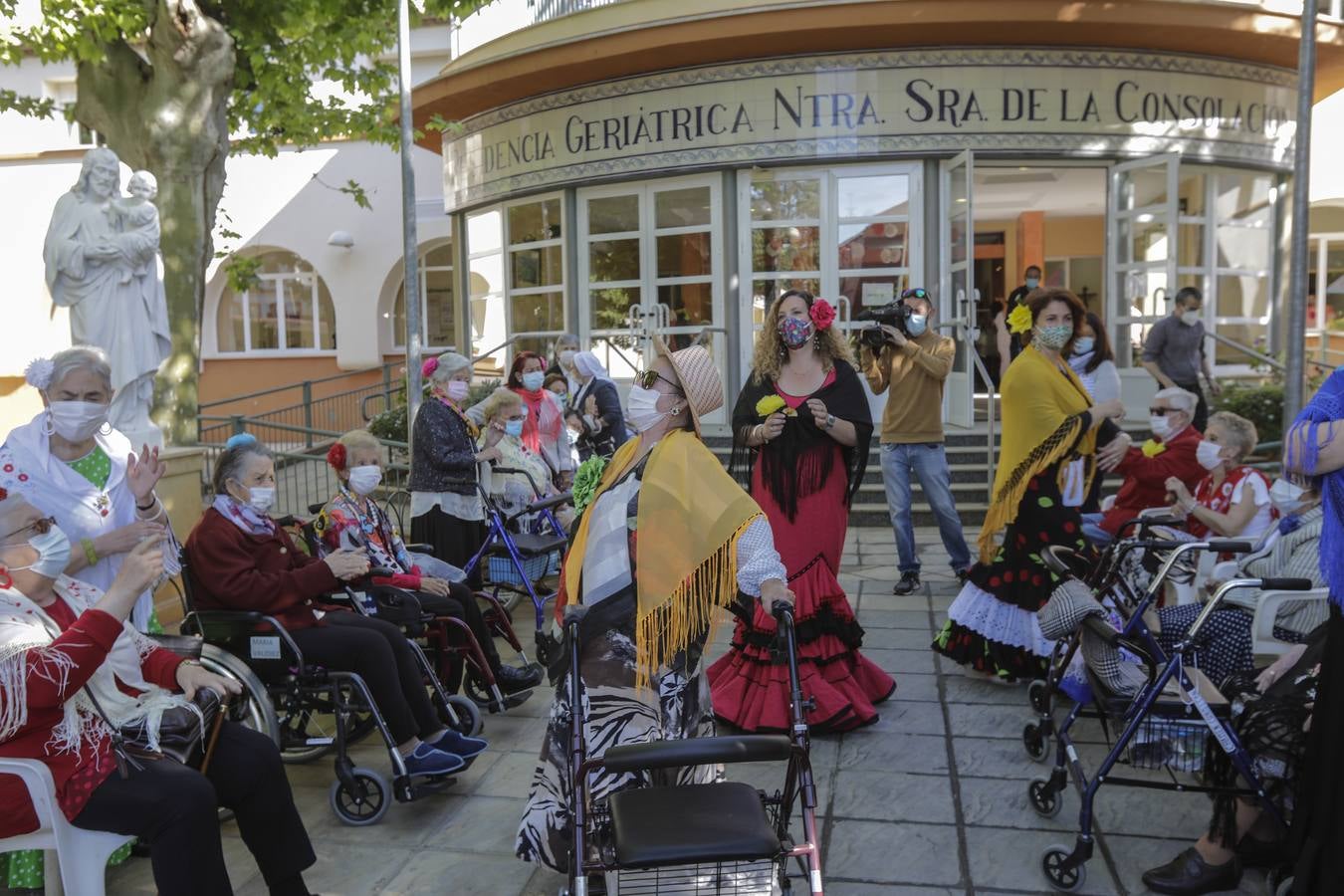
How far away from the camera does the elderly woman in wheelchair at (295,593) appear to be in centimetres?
405

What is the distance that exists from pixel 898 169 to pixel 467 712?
8.55m

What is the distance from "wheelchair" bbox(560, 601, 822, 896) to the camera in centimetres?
237

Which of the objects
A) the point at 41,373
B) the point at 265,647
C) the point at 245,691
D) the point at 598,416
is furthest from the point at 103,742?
the point at 598,416

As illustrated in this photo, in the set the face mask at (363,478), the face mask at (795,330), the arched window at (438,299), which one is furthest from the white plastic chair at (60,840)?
the arched window at (438,299)

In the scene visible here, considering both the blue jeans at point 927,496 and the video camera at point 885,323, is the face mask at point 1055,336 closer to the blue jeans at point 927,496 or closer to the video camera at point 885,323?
the video camera at point 885,323

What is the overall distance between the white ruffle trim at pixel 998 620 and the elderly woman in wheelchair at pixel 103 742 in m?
3.21

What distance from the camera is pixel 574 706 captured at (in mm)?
2799

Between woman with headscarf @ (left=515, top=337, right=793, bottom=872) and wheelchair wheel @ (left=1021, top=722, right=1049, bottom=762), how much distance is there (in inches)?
63.7

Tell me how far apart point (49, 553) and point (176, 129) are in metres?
6.20

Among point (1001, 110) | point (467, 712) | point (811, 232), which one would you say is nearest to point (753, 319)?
point (811, 232)

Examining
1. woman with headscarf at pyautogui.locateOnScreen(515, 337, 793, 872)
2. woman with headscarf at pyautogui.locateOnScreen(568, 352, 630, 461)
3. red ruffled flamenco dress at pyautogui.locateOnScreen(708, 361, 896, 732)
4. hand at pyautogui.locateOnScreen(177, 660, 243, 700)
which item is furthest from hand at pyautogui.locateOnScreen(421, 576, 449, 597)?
woman with headscarf at pyautogui.locateOnScreen(568, 352, 630, 461)

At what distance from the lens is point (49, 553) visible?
2.95 meters

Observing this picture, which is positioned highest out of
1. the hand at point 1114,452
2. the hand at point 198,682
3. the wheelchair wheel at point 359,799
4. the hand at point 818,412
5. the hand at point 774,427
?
the hand at point 818,412

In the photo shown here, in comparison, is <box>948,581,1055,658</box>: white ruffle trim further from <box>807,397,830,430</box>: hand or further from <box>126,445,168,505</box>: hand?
<box>126,445,168,505</box>: hand
